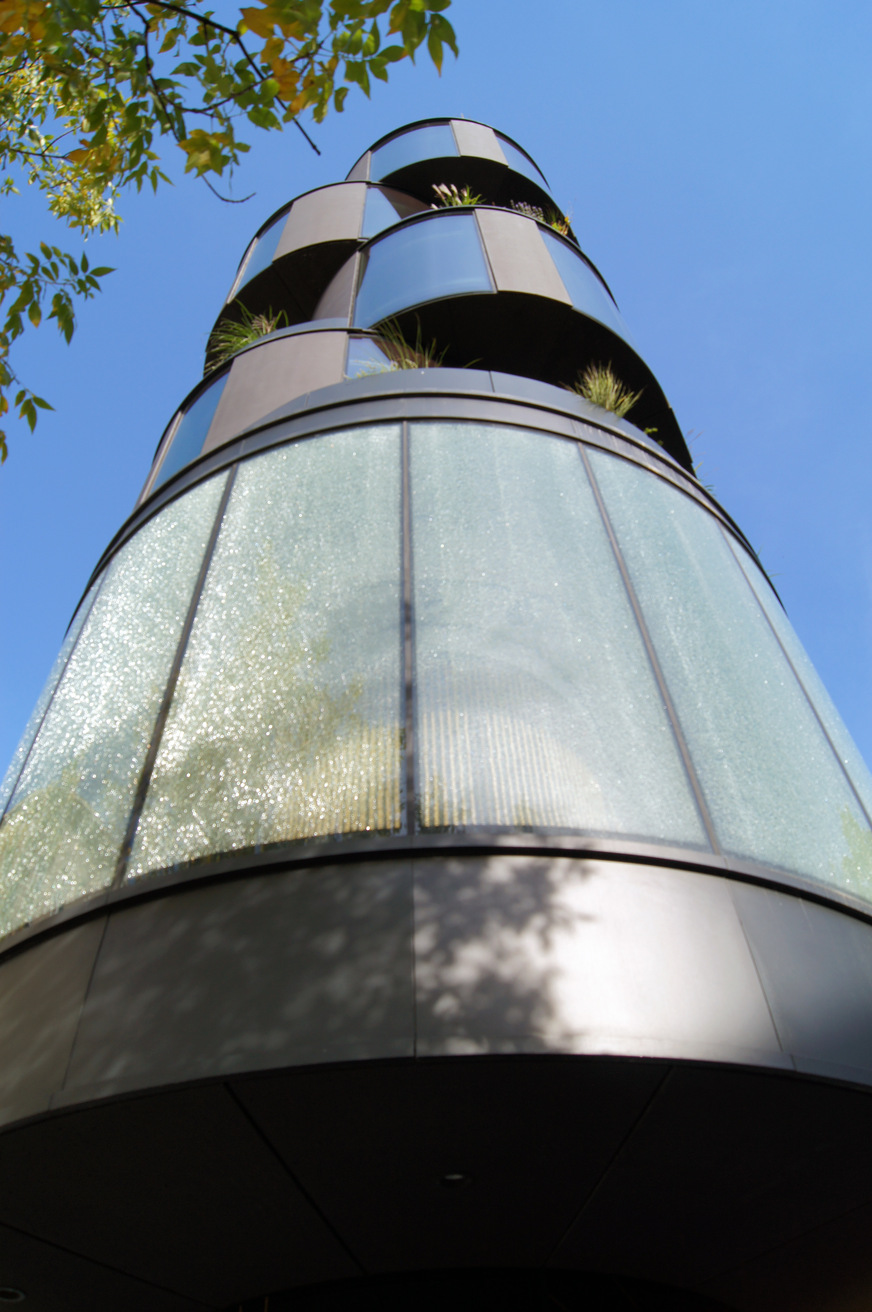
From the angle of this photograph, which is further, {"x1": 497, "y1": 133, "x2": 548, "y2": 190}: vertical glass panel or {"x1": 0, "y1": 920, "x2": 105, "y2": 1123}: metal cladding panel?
{"x1": 497, "y1": 133, "x2": 548, "y2": 190}: vertical glass panel

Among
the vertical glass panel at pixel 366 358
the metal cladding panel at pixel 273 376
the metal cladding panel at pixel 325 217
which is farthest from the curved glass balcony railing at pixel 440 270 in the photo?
the metal cladding panel at pixel 325 217

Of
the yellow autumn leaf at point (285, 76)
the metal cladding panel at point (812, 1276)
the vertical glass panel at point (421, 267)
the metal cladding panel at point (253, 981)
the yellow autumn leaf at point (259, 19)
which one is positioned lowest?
the metal cladding panel at point (812, 1276)

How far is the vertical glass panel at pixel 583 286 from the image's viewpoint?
33.7 ft

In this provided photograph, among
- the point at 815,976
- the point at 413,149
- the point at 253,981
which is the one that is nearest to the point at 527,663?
the point at 815,976

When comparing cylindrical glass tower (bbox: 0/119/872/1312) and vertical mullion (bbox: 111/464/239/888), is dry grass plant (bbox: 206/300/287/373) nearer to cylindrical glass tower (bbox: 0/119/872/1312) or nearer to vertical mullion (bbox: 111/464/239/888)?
vertical mullion (bbox: 111/464/239/888)

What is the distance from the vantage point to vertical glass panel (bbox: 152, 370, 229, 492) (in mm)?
8500

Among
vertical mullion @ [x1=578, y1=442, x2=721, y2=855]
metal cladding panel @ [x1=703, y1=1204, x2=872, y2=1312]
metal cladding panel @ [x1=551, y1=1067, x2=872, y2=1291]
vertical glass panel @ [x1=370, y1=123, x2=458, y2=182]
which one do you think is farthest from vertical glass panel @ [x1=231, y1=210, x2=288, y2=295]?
metal cladding panel @ [x1=703, y1=1204, x2=872, y2=1312]

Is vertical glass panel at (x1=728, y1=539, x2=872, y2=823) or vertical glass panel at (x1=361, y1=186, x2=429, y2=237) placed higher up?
vertical glass panel at (x1=361, y1=186, x2=429, y2=237)

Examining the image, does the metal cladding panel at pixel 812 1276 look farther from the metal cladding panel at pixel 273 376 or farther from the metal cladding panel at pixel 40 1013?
the metal cladding panel at pixel 273 376

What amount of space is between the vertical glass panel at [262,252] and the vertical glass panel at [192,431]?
14.9 feet

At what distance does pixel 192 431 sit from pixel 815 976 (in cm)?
765

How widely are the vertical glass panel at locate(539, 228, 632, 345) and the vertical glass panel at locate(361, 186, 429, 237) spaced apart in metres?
2.91

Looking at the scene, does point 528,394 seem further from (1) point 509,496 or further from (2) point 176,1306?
(2) point 176,1306

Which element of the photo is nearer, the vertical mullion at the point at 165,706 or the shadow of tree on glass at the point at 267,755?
the shadow of tree on glass at the point at 267,755
